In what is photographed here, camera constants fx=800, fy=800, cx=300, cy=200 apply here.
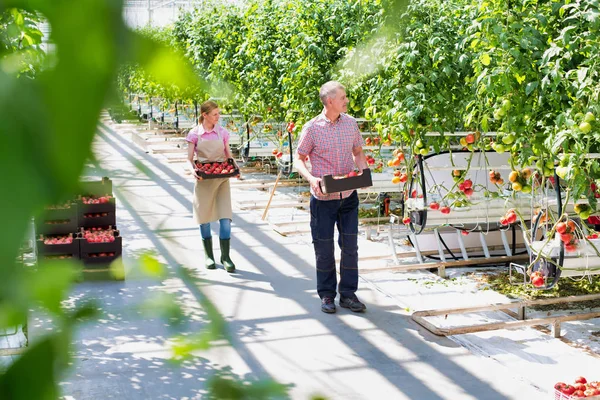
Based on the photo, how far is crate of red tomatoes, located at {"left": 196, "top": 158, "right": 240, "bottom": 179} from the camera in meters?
5.32

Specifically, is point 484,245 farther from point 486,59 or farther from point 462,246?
point 486,59

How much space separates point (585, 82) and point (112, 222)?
10.9 feet

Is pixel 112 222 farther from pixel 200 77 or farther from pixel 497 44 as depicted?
pixel 200 77

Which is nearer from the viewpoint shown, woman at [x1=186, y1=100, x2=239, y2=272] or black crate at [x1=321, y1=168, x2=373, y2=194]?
black crate at [x1=321, y1=168, x2=373, y2=194]

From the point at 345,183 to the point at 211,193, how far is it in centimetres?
156

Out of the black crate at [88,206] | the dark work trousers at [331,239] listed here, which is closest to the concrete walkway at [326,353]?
the dark work trousers at [331,239]

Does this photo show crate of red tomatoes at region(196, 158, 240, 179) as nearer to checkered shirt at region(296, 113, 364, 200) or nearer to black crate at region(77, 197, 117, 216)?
checkered shirt at region(296, 113, 364, 200)

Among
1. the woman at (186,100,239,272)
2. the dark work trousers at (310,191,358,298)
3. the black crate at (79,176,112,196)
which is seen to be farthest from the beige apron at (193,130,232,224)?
the black crate at (79,176,112,196)

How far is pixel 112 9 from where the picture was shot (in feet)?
0.74

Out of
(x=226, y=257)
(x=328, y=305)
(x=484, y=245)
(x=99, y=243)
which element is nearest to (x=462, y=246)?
(x=484, y=245)

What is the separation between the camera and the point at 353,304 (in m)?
4.66

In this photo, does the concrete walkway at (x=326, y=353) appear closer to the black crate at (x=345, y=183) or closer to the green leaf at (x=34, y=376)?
the black crate at (x=345, y=183)

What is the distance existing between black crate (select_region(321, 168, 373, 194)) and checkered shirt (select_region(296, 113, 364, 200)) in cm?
21

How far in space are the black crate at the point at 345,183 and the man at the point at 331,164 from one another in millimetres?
125
